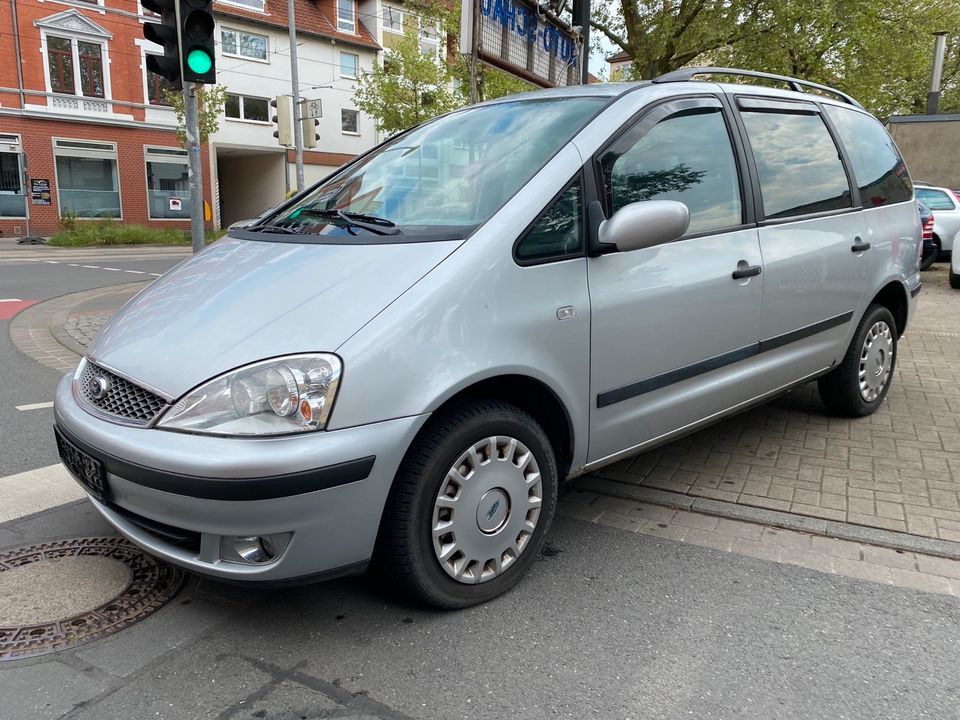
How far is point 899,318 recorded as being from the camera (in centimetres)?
516

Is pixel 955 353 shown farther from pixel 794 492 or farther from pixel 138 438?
pixel 138 438

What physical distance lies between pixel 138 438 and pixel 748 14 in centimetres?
1455

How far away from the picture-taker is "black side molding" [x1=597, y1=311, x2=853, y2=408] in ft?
10.3

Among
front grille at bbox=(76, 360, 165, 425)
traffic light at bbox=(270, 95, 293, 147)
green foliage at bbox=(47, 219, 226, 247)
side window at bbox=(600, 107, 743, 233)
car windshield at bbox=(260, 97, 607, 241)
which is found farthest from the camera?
green foliage at bbox=(47, 219, 226, 247)

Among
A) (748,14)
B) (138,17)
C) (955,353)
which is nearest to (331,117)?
(138,17)

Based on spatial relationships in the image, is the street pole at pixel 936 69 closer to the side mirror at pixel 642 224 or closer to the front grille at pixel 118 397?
the side mirror at pixel 642 224

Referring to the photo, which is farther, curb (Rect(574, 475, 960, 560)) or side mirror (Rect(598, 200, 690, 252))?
curb (Rect(574, 475, 960, 560))

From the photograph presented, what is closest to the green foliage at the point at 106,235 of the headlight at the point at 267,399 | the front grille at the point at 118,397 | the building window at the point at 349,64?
the building window at the point at 349,64

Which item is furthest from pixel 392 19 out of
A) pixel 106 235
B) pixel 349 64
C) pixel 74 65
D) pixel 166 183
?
pixel 106 235

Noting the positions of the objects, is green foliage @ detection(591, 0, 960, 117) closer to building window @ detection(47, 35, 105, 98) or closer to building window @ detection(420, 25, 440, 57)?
building window @ detection(47, 35, 105, 98)

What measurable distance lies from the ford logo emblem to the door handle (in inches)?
104

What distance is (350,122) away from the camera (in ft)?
123

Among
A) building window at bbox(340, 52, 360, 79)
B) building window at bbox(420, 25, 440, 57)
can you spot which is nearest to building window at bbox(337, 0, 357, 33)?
building window at bbox(340, 52, 360, 79)

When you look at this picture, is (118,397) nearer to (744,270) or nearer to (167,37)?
(744,270)
